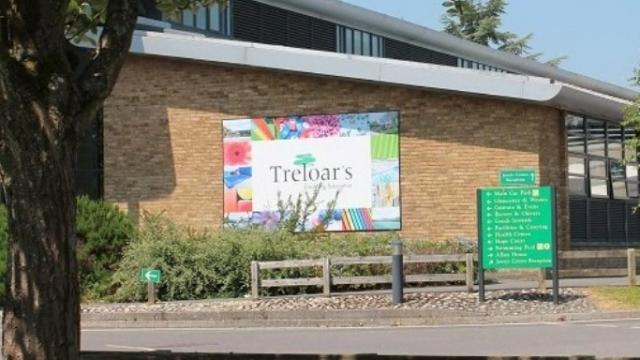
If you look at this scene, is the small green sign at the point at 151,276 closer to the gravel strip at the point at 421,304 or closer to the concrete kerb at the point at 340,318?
the gravel strip at the point at 421,304

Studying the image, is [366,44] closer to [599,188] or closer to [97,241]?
[599,188]

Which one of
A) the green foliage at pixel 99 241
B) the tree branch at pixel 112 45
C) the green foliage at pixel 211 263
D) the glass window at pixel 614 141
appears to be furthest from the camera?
the glass window at pixel 614 141

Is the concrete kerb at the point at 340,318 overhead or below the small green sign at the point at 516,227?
below

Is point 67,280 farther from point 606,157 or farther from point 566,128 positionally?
point 606,157

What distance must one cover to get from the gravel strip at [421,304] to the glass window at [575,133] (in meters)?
Answer: 7.41

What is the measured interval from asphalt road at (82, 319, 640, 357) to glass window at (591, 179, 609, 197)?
12218 mm

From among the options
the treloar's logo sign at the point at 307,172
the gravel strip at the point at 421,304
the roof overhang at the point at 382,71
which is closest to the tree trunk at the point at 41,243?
the gravel strip at the point at 421,304

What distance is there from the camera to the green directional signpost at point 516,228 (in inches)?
778

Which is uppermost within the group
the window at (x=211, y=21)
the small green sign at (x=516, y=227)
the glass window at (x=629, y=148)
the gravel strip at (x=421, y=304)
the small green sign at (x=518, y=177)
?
the window at (x=211, y=21)

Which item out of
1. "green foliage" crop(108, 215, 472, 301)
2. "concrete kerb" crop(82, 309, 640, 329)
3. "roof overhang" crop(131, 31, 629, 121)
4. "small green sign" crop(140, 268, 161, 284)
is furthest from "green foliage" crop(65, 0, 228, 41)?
"roof overhang" crop(131, 31, 629, 121)

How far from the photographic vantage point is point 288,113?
27.7 metres

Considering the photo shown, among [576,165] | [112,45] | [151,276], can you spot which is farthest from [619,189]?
[112,45]

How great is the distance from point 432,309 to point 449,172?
7925mm

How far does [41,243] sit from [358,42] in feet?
132
